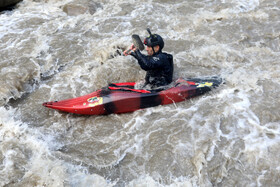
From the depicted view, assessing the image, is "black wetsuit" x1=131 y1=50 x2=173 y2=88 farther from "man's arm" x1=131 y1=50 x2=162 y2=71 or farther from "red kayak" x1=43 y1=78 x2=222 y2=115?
"red kayak" x1=43 y1=78 x2=222 y2=115

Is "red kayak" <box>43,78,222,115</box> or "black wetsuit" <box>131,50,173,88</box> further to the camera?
"red kayak" <box>43,78,222,115</box>

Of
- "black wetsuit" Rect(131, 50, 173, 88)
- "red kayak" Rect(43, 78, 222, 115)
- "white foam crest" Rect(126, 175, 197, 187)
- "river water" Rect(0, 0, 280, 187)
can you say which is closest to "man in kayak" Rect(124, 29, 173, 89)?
"black wetsuit" Rect(131, 50, 173, 88)

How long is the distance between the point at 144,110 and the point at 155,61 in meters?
0.96

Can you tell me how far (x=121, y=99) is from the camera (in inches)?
180

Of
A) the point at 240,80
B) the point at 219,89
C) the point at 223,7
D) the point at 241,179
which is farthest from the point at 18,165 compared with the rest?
the point at 223,7

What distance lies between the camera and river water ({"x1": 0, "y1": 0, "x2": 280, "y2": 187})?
3.64 meters

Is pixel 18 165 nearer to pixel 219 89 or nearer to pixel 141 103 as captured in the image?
pixel 141 103

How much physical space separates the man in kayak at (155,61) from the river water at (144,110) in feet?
1.77

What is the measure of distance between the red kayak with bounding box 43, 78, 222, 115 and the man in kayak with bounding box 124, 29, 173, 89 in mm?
223

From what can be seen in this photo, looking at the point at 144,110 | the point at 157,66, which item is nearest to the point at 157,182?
the point at 144,110

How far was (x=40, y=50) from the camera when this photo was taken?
6770 mm

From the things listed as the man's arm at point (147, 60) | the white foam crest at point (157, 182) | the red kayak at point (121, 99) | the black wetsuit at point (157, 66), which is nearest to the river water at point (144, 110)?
the white foam crest at point (157, 182)

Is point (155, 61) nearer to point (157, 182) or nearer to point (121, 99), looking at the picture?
point (121, 99)

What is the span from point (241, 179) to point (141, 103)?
6.79 feet
